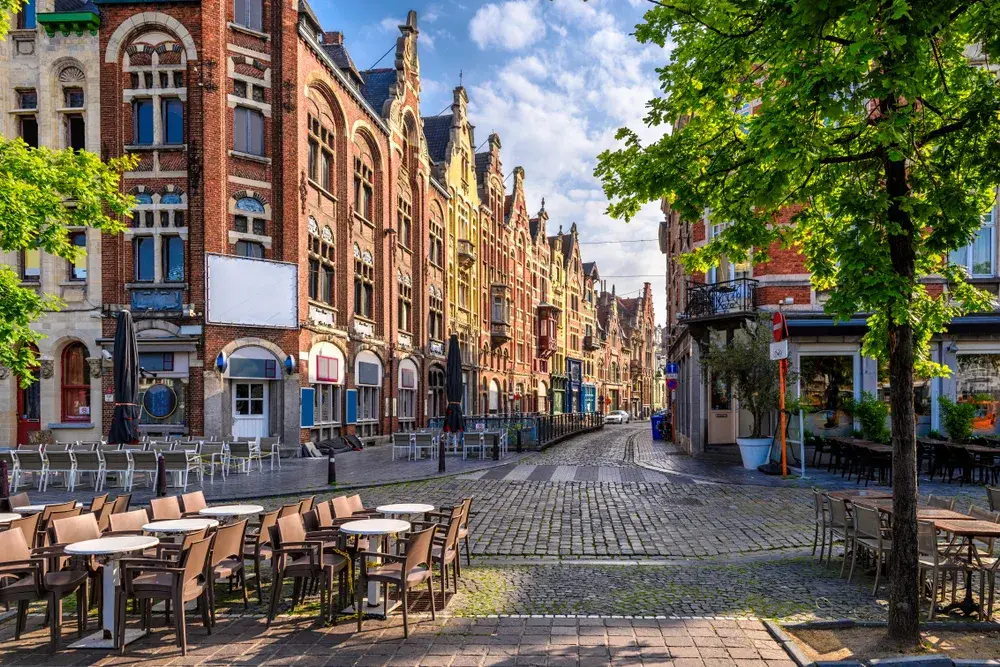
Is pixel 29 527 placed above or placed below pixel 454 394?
below

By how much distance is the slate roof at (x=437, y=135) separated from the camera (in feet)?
137

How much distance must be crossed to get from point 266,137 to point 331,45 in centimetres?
912

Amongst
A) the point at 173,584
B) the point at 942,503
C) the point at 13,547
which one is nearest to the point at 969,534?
the point at 942,503

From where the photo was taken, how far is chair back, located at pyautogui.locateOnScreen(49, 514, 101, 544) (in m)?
6.69

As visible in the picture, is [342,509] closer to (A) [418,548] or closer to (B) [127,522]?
(A) [418,548]

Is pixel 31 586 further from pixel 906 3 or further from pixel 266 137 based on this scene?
pixel 266 137

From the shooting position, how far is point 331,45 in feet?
98.4

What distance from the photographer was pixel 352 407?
26469mm

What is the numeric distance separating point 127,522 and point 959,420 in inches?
738

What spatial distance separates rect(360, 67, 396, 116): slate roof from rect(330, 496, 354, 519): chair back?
87.0 ft

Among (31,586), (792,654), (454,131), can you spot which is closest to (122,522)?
(31,586)

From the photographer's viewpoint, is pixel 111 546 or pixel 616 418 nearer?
pixel 111 546

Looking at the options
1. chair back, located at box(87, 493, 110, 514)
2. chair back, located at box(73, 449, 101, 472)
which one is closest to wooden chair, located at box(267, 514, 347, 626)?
chair back, located at box(87, 493, 110, 514)

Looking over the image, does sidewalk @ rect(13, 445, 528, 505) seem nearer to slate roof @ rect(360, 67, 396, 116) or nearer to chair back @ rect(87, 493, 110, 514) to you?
chair back @ rect(87, 493, 110, 514)
